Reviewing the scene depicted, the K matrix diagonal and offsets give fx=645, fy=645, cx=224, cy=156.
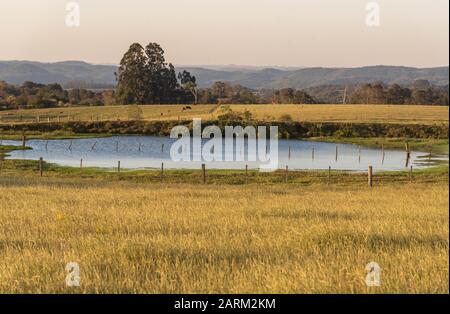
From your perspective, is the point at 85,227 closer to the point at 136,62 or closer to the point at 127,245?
the point at 127,245

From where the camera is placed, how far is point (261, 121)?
11044cm

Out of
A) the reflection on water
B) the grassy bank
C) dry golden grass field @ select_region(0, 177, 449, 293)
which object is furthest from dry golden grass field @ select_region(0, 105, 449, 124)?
dry golden grass field @ select_region(0, 177, 449, 293)

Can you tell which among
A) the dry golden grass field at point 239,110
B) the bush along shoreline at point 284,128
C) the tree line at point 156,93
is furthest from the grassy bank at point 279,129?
the tree line at point 156,93

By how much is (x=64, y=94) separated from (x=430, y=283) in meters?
162

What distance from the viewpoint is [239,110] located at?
123688mm

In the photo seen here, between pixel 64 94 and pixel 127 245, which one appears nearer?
pixel 127 245

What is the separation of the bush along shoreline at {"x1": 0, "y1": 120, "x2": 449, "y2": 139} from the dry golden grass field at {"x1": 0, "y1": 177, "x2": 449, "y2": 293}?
83.7m

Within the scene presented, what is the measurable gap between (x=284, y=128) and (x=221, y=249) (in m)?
94.8

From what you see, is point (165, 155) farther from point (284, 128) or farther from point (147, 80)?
point (147, 80)

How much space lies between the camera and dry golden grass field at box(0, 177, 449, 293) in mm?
8750

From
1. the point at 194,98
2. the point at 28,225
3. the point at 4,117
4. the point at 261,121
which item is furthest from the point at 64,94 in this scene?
the point at 28,225

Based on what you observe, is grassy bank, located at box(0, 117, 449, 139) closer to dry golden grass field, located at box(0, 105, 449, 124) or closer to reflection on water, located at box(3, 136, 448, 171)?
dry golden grass field, located at box(0, 105, 449, 124)

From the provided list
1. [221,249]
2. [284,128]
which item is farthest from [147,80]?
[221,249]
